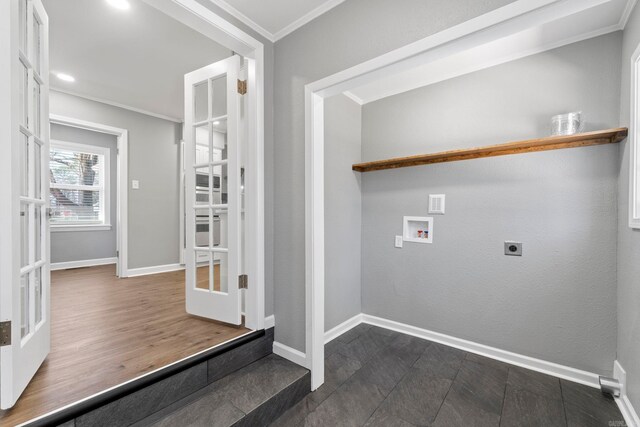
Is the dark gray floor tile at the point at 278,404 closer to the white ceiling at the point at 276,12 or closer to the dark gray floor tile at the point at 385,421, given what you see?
the dark gray floor tile at the point at 385,421

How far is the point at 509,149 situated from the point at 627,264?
1048 mm

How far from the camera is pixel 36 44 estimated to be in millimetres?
1585

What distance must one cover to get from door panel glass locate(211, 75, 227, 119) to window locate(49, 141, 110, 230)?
3631mm

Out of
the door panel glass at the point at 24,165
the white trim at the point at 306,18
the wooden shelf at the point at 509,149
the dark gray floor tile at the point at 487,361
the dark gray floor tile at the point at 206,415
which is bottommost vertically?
the dark gray floor tile at the point at 487,361

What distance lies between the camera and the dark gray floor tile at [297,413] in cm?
164

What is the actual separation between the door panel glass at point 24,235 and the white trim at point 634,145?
3.22 meters

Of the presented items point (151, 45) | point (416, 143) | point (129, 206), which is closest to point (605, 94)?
Result: point (416, 143)

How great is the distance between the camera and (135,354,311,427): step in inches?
57.2

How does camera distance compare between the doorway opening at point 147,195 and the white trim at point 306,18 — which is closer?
the doorway opening at point 147,195

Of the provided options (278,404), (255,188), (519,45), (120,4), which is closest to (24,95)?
(120,4)

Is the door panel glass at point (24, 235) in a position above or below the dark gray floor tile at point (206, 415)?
above

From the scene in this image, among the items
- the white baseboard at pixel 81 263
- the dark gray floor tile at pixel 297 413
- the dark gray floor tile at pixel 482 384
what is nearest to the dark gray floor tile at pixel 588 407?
the dark gray floor tile at pixel 482 384

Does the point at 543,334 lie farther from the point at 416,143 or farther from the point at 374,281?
the point at 416,143

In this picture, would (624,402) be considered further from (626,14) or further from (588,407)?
(626,14)
